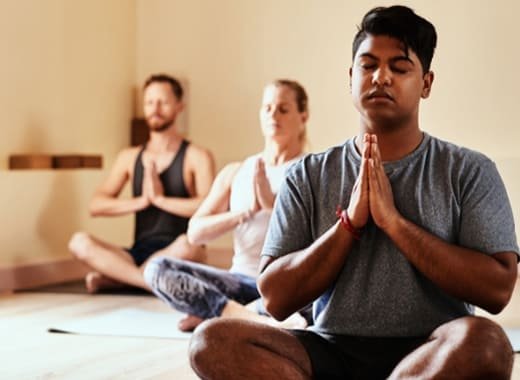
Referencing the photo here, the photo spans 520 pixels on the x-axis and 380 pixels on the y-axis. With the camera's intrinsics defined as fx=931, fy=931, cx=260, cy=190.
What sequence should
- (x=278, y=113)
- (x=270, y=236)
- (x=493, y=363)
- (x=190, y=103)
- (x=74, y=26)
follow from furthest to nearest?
(x=190, y=103) → (x=74, y=26) → (x=278, y=113) → (x=270, y=236) → (x=493, y=363)

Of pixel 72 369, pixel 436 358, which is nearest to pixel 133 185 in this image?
pixel 72 369

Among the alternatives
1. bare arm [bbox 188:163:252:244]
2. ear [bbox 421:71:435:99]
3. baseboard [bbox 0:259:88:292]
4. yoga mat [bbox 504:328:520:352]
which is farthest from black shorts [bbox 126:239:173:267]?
ear [bbox 421:71:435:99]

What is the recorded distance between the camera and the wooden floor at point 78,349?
2.77 m

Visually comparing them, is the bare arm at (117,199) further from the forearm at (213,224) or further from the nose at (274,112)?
the nose at (274,112)

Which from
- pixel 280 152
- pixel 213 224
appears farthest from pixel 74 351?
pixel 280 152

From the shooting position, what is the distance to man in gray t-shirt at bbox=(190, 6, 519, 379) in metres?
1.84

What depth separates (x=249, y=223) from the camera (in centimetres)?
338

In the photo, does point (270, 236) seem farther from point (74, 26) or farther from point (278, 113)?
point (74, 26)

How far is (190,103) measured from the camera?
5.77m

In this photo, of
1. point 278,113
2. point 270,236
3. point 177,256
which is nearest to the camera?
point 270,236

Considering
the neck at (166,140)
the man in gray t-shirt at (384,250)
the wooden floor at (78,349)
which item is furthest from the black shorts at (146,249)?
the man in gray t-shirt at (384,250)

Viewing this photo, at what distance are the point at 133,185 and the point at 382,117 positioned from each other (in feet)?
10.2

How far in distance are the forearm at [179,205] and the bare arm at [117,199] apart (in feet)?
0.30

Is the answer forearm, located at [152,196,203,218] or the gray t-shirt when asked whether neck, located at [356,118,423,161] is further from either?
forearm, located at [152,196,203,218]
